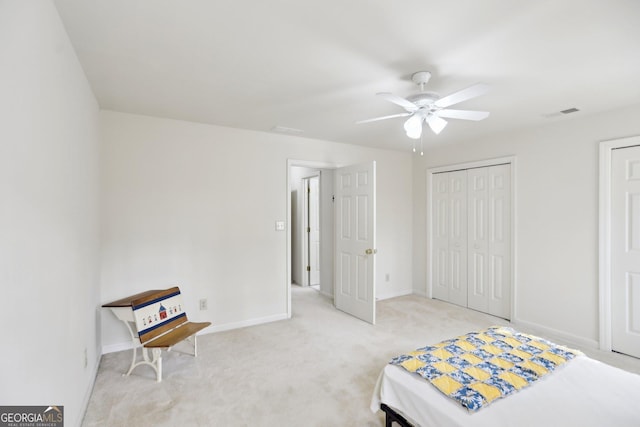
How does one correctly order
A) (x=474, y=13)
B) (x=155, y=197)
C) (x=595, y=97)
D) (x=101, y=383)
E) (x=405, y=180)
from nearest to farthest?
(x=474, y=13) → (x=101, y=383) → (x=595, y=97) → (x=155, y=197) → (x=405, y=180)

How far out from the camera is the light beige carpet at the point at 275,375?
2.02 metres

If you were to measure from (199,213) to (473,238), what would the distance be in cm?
360

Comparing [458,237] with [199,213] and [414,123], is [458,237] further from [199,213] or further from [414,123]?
[199,213]

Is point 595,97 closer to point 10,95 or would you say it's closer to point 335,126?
point 335,126

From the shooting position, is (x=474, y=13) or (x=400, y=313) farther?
(x=400, y=313)

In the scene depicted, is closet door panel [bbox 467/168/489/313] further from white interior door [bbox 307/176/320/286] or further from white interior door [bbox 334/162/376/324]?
white interior door [bbox 307/176/320/286]

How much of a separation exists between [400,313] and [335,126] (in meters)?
2.60

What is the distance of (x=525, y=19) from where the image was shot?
155 cm

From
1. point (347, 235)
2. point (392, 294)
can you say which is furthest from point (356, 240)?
point (392, 294)

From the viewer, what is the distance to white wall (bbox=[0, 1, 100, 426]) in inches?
40.2

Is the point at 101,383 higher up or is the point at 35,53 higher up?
the point at 35,53

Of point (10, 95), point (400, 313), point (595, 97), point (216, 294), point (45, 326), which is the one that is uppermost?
point (595, 97)

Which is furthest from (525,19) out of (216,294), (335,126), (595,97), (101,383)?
(101,383)

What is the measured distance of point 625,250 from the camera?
2855 mm
